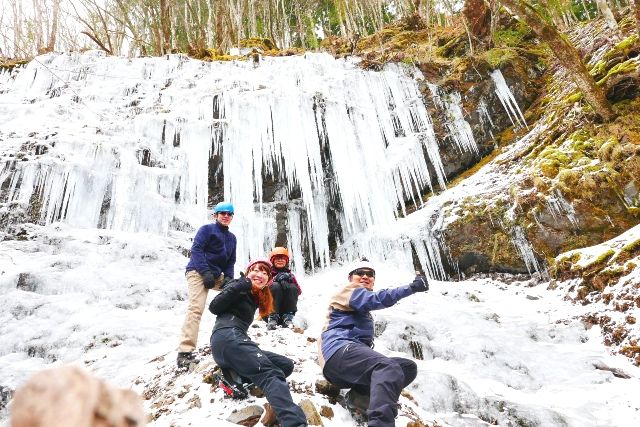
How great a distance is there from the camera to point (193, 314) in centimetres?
395

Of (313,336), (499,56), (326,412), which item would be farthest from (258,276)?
(499,56)

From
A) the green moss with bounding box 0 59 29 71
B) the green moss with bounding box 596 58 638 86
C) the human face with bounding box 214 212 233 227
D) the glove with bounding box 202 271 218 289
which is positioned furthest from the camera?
the green moss with bounding box 0 59 29 71

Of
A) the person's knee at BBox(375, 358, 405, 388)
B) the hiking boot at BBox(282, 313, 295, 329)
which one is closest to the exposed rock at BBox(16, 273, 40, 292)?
the hiking boot at BBox(282, 313, 295, 329)

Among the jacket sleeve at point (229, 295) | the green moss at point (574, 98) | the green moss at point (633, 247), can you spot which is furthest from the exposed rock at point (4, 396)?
the green moss at point (574, 98)

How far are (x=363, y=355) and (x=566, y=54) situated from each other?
285 inches

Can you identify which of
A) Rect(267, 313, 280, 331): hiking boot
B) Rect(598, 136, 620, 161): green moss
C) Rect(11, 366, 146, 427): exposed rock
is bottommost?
Rect(11, 366, 146, 427): exposed rock

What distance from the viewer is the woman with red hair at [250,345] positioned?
245 centimetres

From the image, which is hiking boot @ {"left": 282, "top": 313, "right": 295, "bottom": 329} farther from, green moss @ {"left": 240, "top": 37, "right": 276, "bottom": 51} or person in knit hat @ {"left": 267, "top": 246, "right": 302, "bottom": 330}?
green moss @ {"left": 240, "top": 37, "right": 276, "bottom": 51}

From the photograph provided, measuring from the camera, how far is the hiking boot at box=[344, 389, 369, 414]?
279 cm

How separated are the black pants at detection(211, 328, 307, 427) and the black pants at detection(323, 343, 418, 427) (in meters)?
0.39

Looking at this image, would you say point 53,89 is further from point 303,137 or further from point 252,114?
point 303,137

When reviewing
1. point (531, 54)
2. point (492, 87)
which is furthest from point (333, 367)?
point (531, 54)

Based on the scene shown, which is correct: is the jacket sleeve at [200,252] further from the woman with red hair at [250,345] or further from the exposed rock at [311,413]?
the exposed rock at [311,413]

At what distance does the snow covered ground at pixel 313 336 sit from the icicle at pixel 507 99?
5262 millimetres
